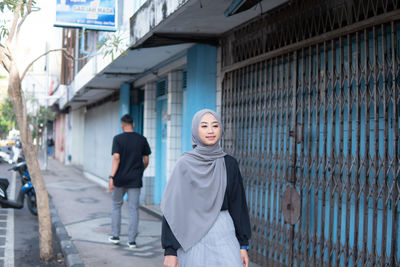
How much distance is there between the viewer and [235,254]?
9.79ft

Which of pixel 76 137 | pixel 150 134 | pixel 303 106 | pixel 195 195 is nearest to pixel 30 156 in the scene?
pixel 303 106

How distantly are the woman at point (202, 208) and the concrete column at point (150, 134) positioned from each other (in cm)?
776

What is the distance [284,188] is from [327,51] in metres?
1.67

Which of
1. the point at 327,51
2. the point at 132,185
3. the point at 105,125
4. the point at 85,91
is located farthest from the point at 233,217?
the point at 105,125

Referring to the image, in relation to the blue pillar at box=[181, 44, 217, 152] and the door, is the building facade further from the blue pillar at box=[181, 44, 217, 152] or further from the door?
the door

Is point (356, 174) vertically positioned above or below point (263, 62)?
below

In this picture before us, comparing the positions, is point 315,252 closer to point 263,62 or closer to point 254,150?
point 254,150

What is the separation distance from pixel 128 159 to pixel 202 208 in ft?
13.0

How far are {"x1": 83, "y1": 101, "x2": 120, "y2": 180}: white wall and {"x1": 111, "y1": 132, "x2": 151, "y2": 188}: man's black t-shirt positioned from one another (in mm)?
7387

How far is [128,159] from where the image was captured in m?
6.80

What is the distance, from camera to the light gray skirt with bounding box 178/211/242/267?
2.93m

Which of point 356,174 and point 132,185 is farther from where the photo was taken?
point 132,185

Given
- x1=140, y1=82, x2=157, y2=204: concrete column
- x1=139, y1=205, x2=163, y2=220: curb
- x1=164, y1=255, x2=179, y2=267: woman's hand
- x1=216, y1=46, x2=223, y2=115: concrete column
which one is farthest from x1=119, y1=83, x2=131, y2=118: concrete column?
x1=164, y1=255, x2=179, y2=267: woman's hand

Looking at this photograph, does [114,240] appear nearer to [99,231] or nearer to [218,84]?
[99,231]
